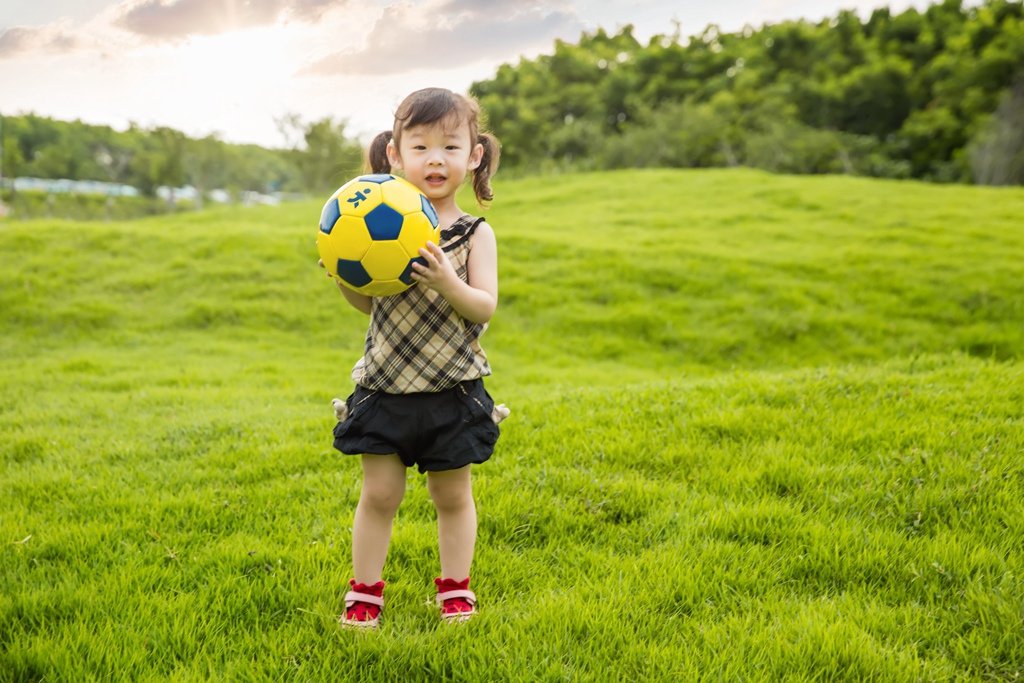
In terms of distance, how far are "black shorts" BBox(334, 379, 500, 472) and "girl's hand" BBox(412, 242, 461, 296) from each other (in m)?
0.48

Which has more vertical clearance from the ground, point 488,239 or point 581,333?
point 488,239

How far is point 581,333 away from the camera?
38.2 ft

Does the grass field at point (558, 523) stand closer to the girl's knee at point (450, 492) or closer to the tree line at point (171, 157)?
the girl's knee at point (450, 492)

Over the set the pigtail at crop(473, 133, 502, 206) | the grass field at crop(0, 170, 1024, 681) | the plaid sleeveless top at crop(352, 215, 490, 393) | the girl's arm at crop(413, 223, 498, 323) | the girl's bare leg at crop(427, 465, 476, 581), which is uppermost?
the pigtail at crop(473, 133, 502, 206)

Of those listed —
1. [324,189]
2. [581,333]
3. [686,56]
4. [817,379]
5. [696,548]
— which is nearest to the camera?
[696,548]

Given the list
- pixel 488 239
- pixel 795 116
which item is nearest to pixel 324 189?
pixel 795 116

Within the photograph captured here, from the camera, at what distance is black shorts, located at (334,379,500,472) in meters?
2.77

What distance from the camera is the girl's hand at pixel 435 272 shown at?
8.35 feet

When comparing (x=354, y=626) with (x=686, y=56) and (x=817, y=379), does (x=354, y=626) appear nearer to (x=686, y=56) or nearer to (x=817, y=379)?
(x=817, y=379)

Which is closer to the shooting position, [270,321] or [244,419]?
[244,419]

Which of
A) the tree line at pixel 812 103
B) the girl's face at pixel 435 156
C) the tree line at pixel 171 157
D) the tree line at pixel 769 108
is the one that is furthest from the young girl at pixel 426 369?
the tree line at pixel 812 103

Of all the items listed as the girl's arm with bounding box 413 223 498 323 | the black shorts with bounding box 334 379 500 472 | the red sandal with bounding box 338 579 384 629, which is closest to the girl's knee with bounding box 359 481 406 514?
the black shorts with bounding box 334 379 500 472

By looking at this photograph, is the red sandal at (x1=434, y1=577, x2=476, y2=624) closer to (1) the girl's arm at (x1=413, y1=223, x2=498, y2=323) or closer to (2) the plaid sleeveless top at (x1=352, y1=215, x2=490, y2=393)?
(2) the plaid sleeveless top at (x1=352, y1=215, x2=490, y2=393)

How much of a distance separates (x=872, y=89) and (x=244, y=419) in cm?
5087
